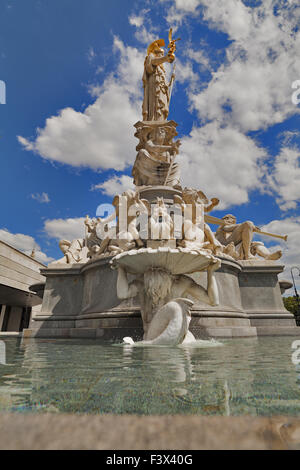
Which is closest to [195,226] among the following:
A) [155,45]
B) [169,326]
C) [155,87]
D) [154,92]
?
[169,326]

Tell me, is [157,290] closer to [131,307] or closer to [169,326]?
[169,326]

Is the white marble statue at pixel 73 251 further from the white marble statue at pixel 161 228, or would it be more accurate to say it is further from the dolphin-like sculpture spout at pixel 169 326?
the dolphin-like sculpture spout at pixel 169 326

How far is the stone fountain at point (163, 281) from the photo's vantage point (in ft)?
17.4

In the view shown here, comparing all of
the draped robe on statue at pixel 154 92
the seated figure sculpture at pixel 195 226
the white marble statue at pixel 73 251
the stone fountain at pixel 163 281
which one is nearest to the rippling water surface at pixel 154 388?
the stone fountain at pixel 163 281

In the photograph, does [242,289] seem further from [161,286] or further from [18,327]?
[18,327]

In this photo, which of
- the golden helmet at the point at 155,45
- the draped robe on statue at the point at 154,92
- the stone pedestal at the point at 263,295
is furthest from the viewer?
the golden helmet at the point at 155,45

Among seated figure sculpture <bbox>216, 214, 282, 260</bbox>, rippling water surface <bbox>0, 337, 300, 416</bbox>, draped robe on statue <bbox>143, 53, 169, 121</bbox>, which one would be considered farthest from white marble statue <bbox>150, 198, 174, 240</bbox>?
draped robe on statue <bbox>143, 53, 169, 121</bbox>

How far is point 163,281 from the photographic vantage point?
17.5 feet

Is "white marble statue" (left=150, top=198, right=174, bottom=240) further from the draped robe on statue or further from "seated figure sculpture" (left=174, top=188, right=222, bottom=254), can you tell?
the draped robe on statue

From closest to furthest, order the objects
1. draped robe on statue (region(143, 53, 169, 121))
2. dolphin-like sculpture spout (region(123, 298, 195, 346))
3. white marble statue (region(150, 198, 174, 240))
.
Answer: dolphin-like sculpture spout (region(123, 298, 195, 346)) → white marble statue (region(150, 198, 174, 240)) → draped robe on statue (region(143, 53, 169, 121))

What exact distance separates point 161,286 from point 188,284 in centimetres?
67

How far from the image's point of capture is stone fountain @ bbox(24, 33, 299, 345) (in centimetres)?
532

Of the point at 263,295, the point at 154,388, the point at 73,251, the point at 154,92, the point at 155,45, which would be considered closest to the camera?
the point at 154,388

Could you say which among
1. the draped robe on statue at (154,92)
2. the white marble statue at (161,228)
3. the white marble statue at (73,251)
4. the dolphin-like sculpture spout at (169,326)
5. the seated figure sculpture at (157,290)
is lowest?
the dolphin-like sculpture spout at (169,326)
